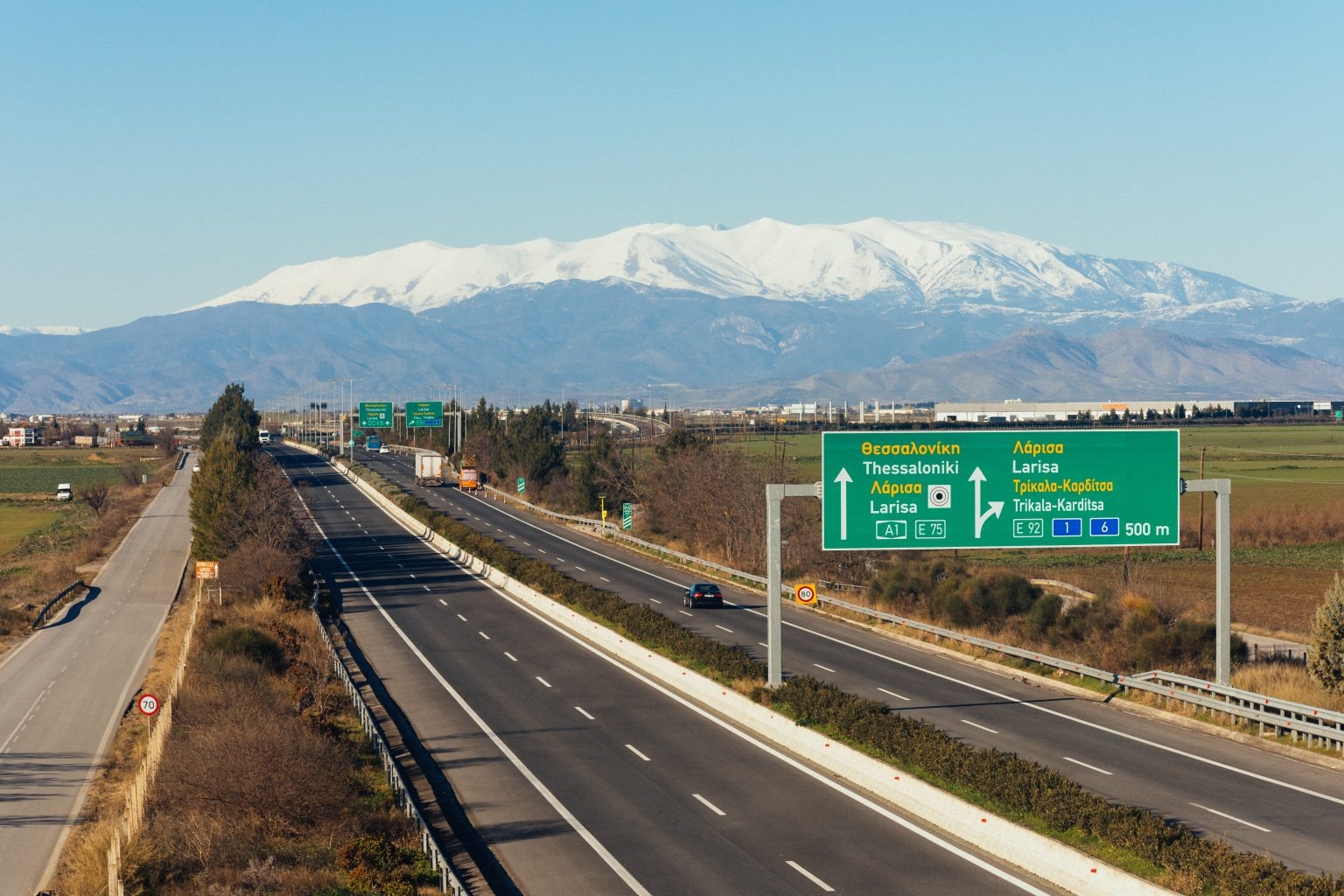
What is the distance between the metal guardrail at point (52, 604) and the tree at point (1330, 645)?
49.9 m

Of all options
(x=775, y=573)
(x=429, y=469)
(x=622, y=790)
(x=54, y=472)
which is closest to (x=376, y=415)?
(x=429, y=469)

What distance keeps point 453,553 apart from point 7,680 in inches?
1354

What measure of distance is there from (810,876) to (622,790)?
6.73 meters

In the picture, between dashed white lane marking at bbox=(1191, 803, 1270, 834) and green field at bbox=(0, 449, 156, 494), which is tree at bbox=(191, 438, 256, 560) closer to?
dashed white lane marking at bbox=(1191, 803, 1270, 834)

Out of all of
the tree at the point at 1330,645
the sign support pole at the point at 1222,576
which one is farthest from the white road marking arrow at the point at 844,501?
the tree at the point at 1330,645

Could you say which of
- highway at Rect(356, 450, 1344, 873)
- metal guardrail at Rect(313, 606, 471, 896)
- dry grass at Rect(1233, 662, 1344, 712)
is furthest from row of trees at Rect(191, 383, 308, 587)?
dry grass at Rect(1233, 662, 1344, 712)

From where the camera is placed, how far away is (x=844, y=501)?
35219mm

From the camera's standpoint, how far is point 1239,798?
2627cm

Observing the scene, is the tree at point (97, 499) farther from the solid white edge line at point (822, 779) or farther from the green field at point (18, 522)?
the solid white edge line at point (822, 779)

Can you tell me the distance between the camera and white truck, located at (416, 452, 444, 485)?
132625 mm

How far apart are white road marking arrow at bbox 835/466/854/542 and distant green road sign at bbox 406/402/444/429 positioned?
418 feet

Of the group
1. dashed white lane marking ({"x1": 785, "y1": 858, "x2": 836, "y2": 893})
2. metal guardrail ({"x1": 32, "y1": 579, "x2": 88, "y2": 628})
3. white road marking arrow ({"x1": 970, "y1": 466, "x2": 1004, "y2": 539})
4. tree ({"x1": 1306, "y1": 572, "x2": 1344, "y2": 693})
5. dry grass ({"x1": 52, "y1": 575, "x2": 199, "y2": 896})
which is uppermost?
white road marking arrow ({"x1": 970, "y1": 466, "x2": 1004, "y2": 539})

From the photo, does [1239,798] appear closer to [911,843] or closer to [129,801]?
[911,843]

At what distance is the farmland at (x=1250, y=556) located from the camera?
57031 mm
